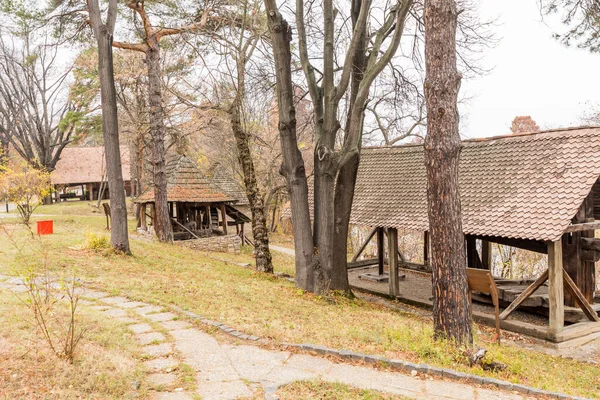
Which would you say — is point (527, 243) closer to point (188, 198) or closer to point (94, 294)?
point (94, 294)

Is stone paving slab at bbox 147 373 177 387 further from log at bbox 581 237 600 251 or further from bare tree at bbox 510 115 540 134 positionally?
bare tree at bbox 510 115 540 134

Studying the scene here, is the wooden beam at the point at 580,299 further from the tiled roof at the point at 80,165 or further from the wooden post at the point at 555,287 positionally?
the tiled roof at the point at 80,165

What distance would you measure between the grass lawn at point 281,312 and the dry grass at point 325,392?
4.32ft

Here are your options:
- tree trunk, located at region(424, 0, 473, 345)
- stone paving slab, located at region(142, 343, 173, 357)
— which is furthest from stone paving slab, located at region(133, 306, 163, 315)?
tree trunk, located at region(424, 0, 473, 345)

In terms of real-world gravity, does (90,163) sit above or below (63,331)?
above

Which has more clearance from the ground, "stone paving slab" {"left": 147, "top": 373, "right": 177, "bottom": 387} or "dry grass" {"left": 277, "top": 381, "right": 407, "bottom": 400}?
"stone paving slab" {"left": 147, "top": 373, "right": 177, "bottom": 387}

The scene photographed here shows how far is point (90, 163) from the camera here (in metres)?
43.4

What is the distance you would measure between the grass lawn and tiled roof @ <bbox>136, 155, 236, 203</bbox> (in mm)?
8676

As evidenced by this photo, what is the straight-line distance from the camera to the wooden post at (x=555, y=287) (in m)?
9.30

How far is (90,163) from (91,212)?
13.9 metres

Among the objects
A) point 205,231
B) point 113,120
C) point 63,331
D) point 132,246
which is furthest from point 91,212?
point 63,331

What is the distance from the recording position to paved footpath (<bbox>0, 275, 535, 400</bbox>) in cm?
445

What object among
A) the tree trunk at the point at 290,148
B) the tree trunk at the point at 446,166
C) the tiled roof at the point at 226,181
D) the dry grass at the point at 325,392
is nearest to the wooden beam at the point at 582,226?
the tree trunk at the point at 446,166

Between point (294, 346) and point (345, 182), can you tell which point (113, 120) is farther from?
point (294, 346)
